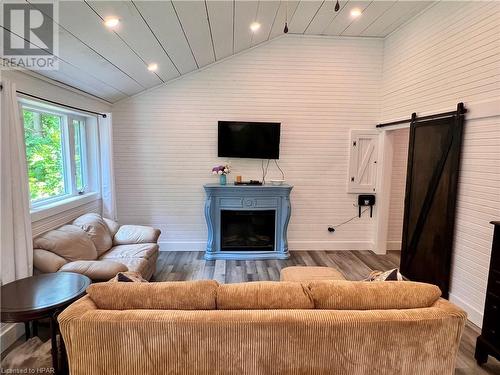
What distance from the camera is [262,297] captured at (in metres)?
1.69

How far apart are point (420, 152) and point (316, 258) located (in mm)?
2200

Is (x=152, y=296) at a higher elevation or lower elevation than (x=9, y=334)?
higher

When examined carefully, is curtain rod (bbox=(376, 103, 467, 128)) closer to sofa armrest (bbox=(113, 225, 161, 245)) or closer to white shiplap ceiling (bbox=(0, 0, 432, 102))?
white shiplap ceiling (bbox=(0, 0, 432, 102))

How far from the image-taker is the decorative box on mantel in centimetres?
462

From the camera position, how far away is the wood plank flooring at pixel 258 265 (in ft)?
13.2

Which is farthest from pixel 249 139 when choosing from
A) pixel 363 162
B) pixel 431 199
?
pixel 431 199

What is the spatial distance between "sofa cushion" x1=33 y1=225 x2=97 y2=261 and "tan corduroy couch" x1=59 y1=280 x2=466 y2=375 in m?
1.50

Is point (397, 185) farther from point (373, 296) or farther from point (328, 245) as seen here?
point (373, 296)

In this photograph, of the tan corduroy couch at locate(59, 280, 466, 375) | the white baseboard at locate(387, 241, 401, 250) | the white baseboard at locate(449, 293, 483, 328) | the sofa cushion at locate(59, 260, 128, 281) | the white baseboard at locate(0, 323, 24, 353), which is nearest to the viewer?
the tan corduroy couch at locate(59, 280, 466, 375)

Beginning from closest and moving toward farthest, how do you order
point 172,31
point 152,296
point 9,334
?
point 152,296
point 9,334
point 172,31

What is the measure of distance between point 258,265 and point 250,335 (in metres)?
2.93

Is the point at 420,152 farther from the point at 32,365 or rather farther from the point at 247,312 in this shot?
the point at 32,365

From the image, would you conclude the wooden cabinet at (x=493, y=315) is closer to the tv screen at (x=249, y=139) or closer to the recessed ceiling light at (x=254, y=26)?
the tv screen at (x=249, y=139)

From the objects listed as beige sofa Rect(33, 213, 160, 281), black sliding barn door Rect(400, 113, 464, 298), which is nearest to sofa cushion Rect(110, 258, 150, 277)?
beige sofa Rect(33, 213, 160, 281)
